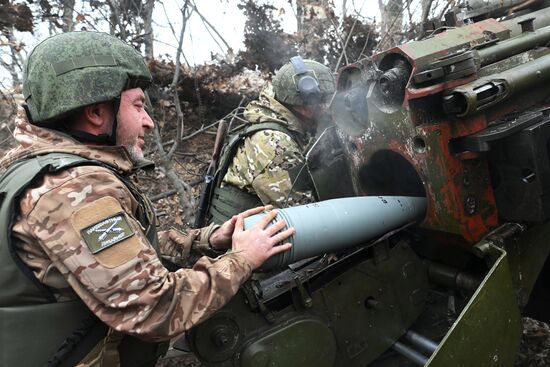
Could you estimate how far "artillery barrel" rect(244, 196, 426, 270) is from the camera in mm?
2131

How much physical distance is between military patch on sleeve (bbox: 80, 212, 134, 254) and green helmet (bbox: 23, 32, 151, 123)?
57 centimetres

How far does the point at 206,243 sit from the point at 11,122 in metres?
5.70

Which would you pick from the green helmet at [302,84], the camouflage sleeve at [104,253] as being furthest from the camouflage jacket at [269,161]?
the camouflage sleeve at [104,253]

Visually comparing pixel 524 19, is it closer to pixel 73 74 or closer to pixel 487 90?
A: pixel 487 90

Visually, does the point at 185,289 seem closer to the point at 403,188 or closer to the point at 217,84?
the point at 403,188

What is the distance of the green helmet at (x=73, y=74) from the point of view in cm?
197

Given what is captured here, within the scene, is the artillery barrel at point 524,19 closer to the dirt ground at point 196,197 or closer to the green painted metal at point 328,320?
the green painted metal at point 328,320

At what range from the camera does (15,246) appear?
179 cm

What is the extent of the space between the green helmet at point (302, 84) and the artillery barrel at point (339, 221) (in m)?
1.58

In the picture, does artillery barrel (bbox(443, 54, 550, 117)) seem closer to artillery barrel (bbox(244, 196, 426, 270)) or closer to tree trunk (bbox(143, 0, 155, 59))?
artillery barrel (bbox(244, 196, 426, 270))

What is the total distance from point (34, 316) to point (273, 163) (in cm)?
211

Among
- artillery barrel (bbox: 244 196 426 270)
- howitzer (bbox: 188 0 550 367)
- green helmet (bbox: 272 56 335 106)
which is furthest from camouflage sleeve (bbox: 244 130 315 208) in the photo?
artillery barrel (bbox: 244 196 426 270)

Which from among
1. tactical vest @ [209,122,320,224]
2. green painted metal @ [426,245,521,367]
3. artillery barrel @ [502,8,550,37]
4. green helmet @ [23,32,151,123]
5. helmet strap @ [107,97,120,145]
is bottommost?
green painted metal @ [426,245,521,367]

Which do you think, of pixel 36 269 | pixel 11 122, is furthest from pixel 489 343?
pixel 11 122
